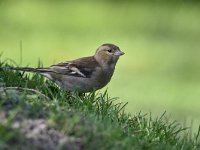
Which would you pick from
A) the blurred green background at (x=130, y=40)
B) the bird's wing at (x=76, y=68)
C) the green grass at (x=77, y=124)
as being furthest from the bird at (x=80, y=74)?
the blurred green background at (x=130, y=40)

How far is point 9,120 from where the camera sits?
6531mm

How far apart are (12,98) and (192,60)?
1102cm

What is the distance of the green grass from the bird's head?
4.42ft

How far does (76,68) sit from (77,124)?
9.97ft

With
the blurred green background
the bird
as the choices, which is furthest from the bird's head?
the blurred green background

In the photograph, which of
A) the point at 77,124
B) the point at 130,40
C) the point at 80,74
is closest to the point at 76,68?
the point at 80,74

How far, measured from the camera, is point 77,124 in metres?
6.85

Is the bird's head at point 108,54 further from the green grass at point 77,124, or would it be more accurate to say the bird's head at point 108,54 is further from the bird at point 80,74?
the green grass at point 77,124

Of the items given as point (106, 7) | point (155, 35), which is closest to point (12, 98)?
point (155, 35)

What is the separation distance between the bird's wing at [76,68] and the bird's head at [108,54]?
23 cm

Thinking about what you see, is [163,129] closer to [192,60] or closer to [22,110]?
[22,110]

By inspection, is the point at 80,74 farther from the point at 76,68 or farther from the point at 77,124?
the point at 77,124

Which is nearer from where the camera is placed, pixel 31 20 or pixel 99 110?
pixel 99 110

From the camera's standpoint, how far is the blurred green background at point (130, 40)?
15.2m
